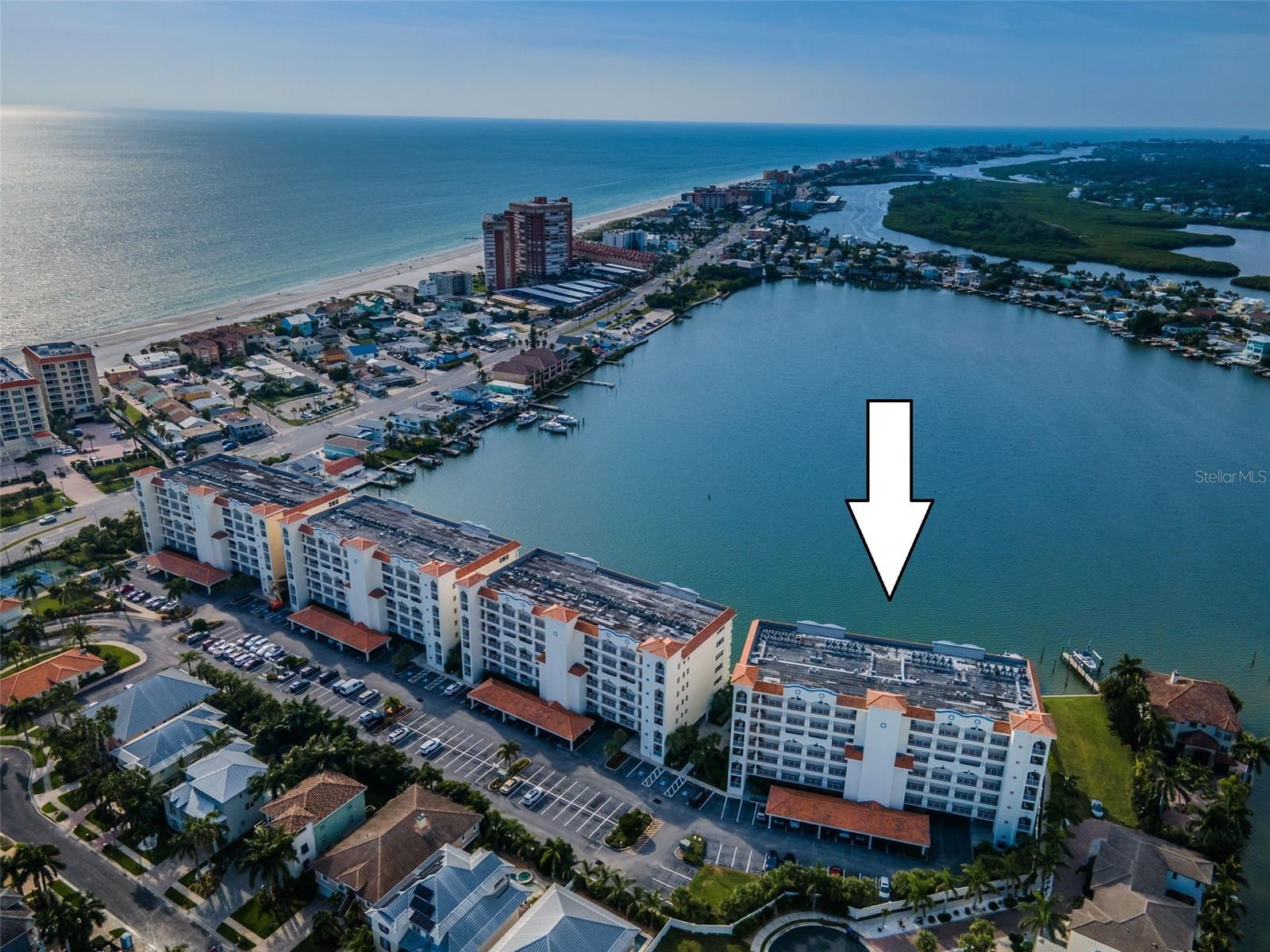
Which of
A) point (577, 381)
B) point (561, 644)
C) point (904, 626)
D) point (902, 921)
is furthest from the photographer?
point (577, 381)

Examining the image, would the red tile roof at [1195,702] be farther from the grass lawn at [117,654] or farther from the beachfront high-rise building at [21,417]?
the beachfront high-rise building at [21,417]

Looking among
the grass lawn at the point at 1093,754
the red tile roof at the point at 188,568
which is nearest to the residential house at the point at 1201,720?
the grass lawn at the point at 1093,754

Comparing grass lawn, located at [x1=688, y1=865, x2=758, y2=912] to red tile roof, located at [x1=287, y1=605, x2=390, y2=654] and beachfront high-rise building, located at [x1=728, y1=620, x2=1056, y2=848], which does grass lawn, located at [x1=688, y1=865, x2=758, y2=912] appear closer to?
beachfront high-rise building, located at [x1=728, y1=620, x2=1056, y2=848]

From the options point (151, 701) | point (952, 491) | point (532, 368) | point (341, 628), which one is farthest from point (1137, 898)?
point (532, 368)

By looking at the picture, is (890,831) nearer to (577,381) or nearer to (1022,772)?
(1022,772)

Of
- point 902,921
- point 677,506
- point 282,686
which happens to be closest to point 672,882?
point 902,921

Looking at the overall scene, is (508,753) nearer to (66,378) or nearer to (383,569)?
(383,569)

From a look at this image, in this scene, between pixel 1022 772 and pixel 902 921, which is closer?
pixel 902 921
